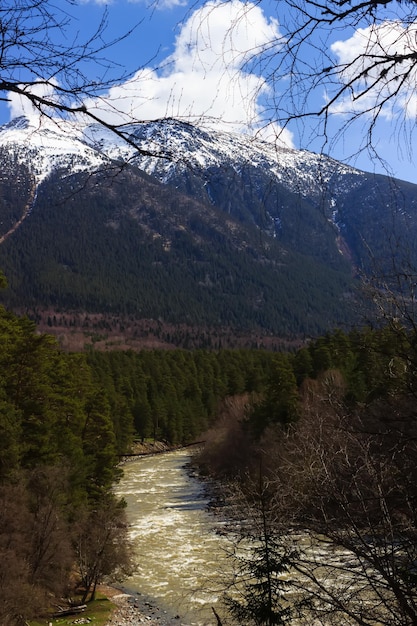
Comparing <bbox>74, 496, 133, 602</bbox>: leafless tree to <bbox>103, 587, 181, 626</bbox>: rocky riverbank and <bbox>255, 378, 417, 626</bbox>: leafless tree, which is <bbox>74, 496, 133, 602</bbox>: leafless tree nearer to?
<bbox>103, 587, 181, 626</bbox>: rocky riverbank

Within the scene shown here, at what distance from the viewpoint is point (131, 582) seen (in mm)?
20969

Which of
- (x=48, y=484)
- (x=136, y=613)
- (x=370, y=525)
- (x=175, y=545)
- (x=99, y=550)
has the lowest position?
(x=175, y=545)

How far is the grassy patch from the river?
1368 millimetres

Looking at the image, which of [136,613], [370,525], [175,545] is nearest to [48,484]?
[136,613]

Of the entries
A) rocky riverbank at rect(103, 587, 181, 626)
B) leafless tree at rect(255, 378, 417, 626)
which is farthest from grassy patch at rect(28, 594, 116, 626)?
leafless tree at rect(255, 378, 417, 626)

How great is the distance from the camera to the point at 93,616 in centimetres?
1806

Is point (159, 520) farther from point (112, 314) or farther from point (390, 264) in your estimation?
point (112, 314)

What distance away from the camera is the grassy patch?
17328 millimetres

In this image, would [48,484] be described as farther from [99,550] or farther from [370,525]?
[370,525]

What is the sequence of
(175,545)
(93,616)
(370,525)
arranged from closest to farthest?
(370,525)
(93,616)
(175,545)

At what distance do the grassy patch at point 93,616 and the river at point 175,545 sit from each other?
1.37 meters

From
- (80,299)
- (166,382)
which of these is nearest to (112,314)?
(80,299)

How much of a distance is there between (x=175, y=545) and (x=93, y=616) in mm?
6311

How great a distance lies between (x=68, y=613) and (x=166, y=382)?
5430cm
